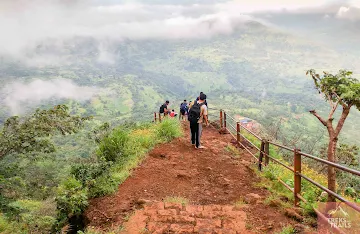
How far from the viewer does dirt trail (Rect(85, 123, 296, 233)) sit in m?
4.93

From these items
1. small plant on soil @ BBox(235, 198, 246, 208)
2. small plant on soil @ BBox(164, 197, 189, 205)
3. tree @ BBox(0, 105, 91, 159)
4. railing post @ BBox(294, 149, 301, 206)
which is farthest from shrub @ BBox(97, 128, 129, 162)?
tree @ BBox(0, 105, 91, 159)

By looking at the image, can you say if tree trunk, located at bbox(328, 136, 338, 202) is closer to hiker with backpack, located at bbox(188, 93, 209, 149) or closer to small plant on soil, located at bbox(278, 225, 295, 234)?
small plant on soil, located at bbox(278, 225, 295, 234)

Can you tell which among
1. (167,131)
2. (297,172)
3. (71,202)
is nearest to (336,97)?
(297,172)

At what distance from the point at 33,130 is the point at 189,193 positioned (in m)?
10.9

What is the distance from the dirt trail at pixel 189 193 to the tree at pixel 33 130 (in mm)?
7303

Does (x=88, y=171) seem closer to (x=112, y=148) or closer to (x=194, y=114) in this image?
(x=112, y=148)

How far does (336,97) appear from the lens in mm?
6469

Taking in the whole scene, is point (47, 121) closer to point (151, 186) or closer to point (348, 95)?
point (151, 186)

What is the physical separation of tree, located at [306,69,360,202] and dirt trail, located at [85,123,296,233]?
5.60ft

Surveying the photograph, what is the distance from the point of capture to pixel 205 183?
287 inches

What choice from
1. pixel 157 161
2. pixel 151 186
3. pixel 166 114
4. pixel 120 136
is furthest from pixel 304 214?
pixel 166 114

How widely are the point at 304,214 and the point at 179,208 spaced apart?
2.21m

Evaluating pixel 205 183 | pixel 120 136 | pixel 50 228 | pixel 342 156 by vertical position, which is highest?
pixel 120 136

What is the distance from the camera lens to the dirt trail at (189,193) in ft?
16.2
